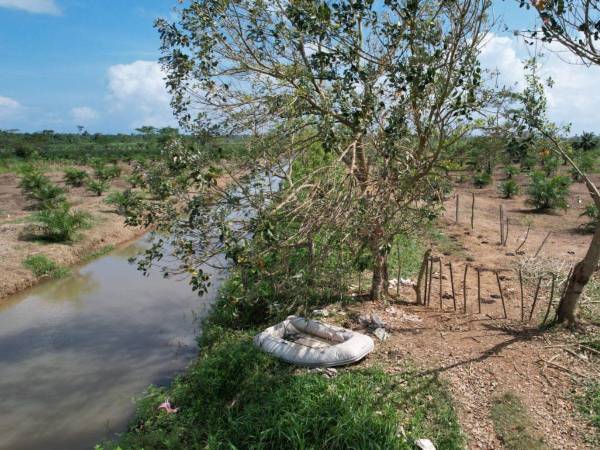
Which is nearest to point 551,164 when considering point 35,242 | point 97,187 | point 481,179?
point 481,179

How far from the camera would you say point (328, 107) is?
17.3 feet

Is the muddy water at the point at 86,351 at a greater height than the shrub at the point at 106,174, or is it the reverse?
the shrub at the point at 106,174

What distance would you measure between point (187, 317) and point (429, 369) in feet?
15.5

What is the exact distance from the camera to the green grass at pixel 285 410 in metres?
3.74

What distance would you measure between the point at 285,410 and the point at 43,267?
8.08 meters

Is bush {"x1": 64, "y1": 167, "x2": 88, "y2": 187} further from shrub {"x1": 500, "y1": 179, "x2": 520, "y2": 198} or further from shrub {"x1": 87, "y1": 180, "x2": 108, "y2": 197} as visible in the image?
shrub {"x1": 500, "y1": 179, "x2": 520, "y2": 198}

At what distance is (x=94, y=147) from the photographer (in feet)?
129

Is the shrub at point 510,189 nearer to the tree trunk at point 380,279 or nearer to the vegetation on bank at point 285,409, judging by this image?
the tree trunk at point 380,279

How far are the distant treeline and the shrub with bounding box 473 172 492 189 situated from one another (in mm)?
12037

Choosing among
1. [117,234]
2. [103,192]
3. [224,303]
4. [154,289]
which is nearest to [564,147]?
[224,303]

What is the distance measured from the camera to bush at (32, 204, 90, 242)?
1128 centimetres

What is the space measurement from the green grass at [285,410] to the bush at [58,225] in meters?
→ 7.39

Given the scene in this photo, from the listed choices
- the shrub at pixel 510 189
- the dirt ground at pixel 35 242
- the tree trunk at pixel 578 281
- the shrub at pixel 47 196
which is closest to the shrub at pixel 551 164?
the shrub at pixel 510 189

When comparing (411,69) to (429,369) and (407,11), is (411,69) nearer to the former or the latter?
(407,11)
